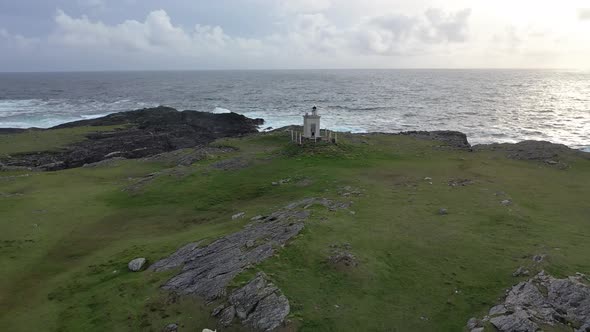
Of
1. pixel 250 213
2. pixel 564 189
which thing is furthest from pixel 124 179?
pixel 564 189

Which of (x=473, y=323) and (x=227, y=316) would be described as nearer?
(x=473, y=323)

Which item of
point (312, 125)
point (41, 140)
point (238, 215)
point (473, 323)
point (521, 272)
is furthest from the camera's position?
point (41, 140)

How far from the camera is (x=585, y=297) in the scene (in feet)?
40.8

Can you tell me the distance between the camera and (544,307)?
12359 millimetres

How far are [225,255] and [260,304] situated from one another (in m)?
4.42

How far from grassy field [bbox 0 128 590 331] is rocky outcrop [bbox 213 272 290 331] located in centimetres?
40

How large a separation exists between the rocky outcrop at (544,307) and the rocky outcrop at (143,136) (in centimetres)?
4985

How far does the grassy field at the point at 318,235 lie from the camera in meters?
13.8

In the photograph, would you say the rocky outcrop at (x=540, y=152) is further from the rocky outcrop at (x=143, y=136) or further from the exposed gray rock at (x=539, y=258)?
the rocky outcrop at (x=143, y=136)

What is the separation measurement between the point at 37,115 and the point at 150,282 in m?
103

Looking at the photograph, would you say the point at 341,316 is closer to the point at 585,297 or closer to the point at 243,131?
the point at 585,297

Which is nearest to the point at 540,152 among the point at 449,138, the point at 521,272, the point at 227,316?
the point at 449,138

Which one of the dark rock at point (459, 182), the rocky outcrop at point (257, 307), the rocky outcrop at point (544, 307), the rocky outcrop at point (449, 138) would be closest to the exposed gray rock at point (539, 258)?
the rocky outcrop at point (544, 307)

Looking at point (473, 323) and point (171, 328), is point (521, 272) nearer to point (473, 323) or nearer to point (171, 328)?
point (473, 323)
